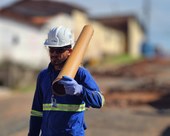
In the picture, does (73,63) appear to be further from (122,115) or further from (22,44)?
(22,44)

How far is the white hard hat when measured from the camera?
185 inches

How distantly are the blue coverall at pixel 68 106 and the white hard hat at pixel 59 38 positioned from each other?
235 mm

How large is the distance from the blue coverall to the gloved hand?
112mm

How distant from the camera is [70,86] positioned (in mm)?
4258

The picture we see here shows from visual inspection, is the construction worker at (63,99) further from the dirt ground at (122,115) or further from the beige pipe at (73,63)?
the dirt ground at (122,115)

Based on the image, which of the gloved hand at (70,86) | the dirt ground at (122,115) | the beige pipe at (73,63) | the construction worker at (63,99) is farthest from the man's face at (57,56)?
the dirt ground at (122,115)

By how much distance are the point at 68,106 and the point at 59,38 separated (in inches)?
23.4

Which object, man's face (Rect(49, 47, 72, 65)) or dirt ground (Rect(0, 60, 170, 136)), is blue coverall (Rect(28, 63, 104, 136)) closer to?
man's face (Rect(49, 47, 72, 65))

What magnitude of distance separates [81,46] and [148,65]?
111ft

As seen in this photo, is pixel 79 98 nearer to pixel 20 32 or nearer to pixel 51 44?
pixel 51 44

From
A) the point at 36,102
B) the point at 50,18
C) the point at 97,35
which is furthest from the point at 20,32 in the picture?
the point at 36,102

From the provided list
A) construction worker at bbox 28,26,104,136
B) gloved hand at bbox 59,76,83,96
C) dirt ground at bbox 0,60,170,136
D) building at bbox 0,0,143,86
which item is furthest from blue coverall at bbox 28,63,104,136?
building at bbox 0,0,143,86

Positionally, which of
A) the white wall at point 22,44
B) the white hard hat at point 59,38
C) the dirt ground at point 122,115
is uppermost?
the white hard hat at point 59,38

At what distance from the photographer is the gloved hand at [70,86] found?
4242 mm
